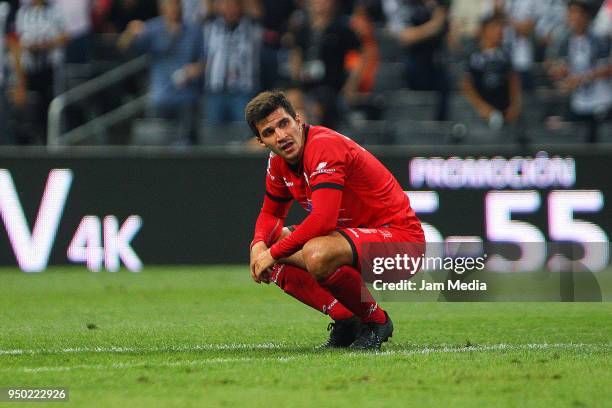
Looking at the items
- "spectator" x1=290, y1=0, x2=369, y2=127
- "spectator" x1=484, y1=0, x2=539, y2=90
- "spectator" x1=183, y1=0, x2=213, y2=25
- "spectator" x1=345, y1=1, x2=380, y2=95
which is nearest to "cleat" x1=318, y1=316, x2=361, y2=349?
"spectator" x1=290, y1=0, x2=369, y2=127

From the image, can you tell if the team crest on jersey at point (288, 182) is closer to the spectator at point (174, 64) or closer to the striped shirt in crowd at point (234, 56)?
the striped shirt in crowd at point (234, 56)

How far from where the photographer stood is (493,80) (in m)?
16.0

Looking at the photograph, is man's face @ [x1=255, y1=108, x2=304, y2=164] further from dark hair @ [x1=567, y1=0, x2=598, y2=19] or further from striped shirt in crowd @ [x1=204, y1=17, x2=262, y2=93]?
dark hair @ [x1=567, y1=0, x2=598, y2=19]

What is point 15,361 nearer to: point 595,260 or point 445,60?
point 595,260

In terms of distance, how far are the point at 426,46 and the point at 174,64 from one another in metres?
3.29

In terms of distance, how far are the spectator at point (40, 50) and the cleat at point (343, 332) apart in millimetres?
9844

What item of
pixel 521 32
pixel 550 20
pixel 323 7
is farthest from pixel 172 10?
pixel 550 20

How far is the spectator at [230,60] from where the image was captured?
1598 cm

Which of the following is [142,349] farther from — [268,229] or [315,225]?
[315,225]

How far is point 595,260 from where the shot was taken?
1316cm

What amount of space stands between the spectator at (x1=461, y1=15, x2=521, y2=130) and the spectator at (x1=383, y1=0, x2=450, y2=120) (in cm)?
36

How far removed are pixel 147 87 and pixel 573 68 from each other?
5913mm

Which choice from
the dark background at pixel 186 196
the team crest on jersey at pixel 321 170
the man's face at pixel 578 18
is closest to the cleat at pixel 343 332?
the team crest on jersey at pixel 321 170

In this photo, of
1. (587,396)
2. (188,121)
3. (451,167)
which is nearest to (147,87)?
(188,121)
